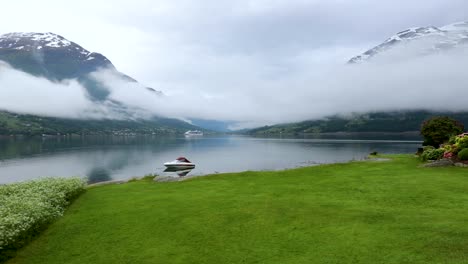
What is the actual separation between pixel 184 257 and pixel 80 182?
1951cm

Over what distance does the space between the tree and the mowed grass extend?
93.0 feet

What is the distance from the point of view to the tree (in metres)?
51.8

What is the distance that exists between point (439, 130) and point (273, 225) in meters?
46.7

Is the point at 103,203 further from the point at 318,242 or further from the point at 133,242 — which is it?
the point at 318,242

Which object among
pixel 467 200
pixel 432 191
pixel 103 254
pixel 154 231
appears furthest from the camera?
pixel 432 191

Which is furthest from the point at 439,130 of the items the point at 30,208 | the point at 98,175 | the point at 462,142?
the point at 98,175

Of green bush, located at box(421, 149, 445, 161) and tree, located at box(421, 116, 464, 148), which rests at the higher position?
tree, located at box(421, 116, 464, 148)

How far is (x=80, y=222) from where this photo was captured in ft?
65.9

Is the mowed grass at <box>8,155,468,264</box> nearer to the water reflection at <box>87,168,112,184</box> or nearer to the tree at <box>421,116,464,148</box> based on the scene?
the tree at <box>421,116,464,148</box>

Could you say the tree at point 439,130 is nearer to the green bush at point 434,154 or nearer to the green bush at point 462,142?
the green bush at point 434,154

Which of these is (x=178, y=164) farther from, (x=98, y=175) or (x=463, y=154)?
(x=463, y=154)

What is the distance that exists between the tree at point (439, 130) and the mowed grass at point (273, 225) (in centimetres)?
2835

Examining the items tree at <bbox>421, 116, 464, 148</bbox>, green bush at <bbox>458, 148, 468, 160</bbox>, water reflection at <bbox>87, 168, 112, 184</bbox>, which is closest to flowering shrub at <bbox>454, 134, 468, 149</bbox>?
green bush at <bbox>458, 148, 468, 160</bbox>

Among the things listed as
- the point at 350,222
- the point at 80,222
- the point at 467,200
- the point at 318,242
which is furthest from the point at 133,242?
the point at 467,200
